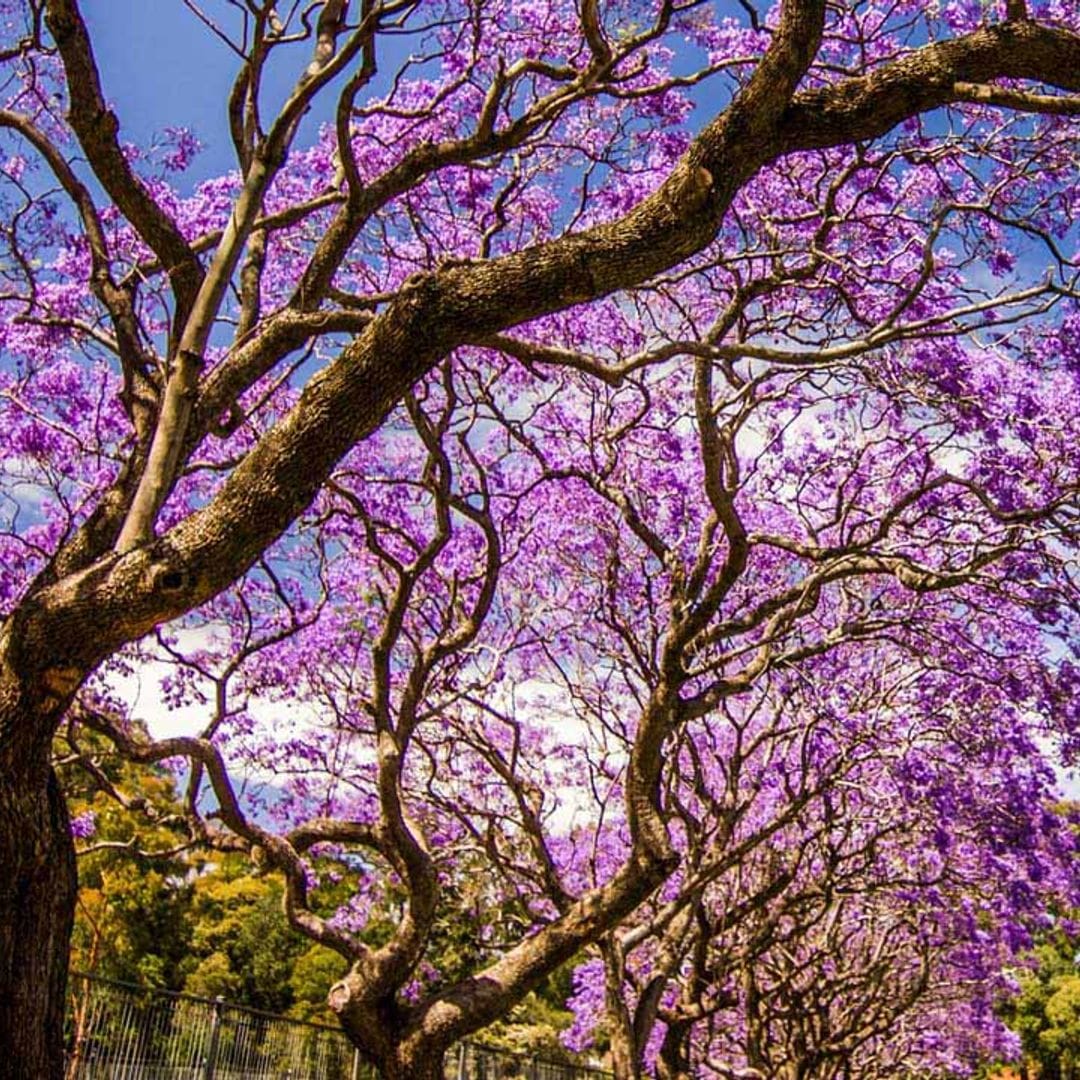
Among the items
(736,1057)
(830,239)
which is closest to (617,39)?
(830,239)

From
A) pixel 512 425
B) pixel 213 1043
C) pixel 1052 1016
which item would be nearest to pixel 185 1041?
pixel 213 1043

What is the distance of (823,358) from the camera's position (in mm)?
5637

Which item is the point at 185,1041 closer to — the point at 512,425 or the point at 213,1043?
the point at 213,1043

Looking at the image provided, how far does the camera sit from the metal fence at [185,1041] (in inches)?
299

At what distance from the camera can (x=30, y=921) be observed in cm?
385

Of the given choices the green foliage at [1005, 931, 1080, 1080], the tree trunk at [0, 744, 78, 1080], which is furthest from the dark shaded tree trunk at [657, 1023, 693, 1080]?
the green foliage at [1005, 931, 1080, 1080]

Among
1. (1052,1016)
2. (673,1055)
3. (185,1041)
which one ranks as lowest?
(185,1041)

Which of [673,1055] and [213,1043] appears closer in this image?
[213,1043]

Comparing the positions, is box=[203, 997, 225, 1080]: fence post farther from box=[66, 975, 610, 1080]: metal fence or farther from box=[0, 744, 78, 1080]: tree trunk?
box=[0, 744, 78, 1080]: tree trunk

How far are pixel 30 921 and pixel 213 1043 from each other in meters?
5.26

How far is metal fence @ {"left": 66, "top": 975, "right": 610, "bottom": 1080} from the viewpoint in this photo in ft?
24.9

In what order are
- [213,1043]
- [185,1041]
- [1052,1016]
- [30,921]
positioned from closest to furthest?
[30,921] < [185,1041] < [213,1043] < [1052,1016]

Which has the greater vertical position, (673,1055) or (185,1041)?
(673,1055)

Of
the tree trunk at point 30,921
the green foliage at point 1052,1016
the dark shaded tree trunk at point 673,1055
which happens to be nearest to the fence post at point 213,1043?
the dark shaded tree trunk at point 673,1055
